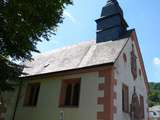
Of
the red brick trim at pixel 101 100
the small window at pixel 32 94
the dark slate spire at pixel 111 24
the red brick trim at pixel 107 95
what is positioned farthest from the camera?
the dark slate spire at pixel 111 24

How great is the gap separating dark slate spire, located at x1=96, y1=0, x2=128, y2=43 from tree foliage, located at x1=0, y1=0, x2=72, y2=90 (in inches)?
155

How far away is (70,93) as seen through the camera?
32.4ft

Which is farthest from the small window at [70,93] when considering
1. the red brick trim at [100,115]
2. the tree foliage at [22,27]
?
the tree foliage at [22,27]

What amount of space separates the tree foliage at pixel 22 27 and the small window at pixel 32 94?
2727mm

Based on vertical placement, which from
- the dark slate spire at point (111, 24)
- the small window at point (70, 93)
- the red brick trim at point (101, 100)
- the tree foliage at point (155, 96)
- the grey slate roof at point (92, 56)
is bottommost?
the red brick trim at point (101, 100)

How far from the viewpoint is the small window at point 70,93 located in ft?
31.2

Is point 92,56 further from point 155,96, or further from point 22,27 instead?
point 155,96

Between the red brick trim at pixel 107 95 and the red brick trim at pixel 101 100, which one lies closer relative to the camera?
the red brick trim at pixel 107 95

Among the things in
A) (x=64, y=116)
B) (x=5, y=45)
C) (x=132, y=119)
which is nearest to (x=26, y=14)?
(x=5, y=45)

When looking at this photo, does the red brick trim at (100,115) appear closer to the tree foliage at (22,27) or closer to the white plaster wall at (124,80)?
the white plaster wall at (124,80)

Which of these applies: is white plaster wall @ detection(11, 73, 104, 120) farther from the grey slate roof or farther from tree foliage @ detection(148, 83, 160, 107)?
tree foliage @ detection(148, 83, 160, 107)

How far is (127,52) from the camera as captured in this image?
36.2ft

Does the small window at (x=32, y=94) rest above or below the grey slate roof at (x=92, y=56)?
below

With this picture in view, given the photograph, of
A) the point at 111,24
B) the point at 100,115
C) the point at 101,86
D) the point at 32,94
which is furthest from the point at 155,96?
the point at 100,115
